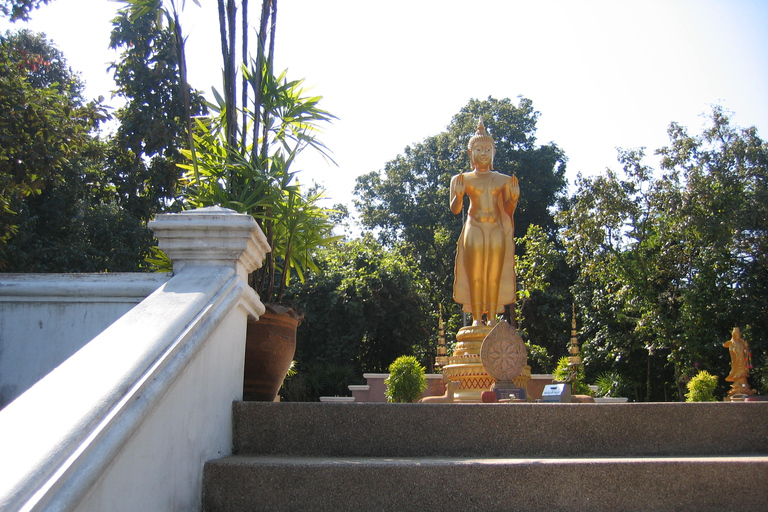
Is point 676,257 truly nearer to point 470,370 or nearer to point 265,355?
point 470,370

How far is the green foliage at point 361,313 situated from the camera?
1800 centimetres

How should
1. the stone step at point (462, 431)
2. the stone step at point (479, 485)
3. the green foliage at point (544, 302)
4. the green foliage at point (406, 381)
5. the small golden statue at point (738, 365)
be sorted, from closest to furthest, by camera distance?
the stone step at point (479, 485), the stone step at point (462, 431), the green foliage at point (406, 381), the small golden statue at point (738, 365), the green foliage at point (544, 302)

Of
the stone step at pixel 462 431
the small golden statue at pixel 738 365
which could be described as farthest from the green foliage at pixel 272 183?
the small golden statue at pixel 738 365

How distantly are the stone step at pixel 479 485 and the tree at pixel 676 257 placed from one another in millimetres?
12037

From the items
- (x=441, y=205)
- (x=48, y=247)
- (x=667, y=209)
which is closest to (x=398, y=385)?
(x=667, y=209)

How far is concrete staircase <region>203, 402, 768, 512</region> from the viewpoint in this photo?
2.71m

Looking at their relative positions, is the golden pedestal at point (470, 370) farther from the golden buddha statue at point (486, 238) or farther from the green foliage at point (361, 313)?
the green foliage at point (361, 313)

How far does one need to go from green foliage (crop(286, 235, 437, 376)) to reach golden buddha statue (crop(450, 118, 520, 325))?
10.3 metres

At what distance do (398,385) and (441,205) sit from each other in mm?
19557

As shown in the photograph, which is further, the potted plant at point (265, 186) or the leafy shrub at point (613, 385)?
the leafy shrub at point (613, 385)

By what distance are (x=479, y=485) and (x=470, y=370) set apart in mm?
4343

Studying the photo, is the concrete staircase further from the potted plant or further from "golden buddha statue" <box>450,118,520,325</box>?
"golden buddha statue" <box>450,118,520,325</box>

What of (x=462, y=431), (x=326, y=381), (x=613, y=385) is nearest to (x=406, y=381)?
(x=462, y=431)

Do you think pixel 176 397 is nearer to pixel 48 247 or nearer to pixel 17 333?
pixel 17 333
